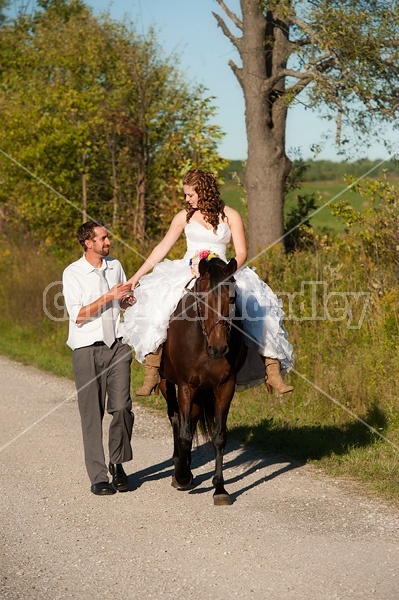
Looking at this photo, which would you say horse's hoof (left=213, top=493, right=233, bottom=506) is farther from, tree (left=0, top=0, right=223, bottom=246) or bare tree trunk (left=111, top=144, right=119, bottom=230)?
bare tree trunk (left=111, top=144, right=119, bottom=230)

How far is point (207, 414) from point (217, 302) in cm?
157

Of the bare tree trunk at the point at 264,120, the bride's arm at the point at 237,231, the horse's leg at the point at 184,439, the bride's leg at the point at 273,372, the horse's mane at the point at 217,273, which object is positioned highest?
the bare tree trunk at the point at 264,120

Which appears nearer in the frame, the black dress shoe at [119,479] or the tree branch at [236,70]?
the black dress shoe at [119,479]

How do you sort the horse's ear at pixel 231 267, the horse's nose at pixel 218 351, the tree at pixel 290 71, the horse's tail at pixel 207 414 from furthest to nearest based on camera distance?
the tree at pixel 290 71, the horse's tail at pixel 207 414, the horse's ear at pixel 231 267, the horse's nose at pixel 218 351

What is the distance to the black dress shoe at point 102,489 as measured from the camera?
7.88 m

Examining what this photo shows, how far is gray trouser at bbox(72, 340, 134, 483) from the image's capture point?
8.09 metres

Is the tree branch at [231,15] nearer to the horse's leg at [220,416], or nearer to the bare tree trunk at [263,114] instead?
the bare tree trunk at [263,114]

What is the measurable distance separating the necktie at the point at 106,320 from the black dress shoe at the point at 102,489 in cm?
119

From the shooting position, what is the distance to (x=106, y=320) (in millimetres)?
8180

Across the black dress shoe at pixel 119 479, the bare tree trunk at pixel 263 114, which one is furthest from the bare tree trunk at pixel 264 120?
the black dress shoe at pixel 119 479

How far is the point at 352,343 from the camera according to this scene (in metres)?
12.1

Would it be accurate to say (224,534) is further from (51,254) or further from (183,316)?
(51,254)

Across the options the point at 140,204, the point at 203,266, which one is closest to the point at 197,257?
the point at 203,266

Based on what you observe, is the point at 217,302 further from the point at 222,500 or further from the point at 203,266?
the point at 222,500
